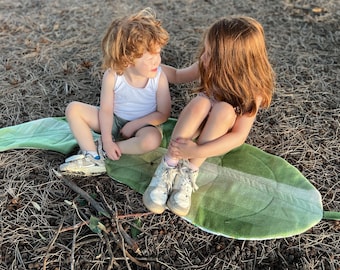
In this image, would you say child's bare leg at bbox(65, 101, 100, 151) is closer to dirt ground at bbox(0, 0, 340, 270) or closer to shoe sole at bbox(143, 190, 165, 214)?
dirt ground at bbox(0, 0, 340, 270)

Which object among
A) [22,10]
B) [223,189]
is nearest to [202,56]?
[223,189]

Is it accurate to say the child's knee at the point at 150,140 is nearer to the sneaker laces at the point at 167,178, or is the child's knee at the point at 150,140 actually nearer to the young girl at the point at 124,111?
the young girl at the point at 124,111

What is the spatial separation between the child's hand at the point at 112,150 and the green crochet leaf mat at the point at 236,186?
77mm

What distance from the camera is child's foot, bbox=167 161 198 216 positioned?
2.13 meters

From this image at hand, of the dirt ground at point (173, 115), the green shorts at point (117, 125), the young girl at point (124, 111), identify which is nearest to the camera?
the dirt ground at point (173, 115)

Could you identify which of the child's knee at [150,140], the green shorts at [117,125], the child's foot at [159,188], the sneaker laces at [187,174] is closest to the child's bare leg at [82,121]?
the green shorts at [117,125]

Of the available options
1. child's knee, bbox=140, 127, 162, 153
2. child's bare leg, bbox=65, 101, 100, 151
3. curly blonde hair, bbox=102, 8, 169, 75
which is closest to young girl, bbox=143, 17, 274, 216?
child's knee, bbox=140, 127, 162, 153

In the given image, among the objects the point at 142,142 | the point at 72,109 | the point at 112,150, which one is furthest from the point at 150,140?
the point at 72,109

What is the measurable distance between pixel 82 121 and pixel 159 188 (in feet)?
1.93

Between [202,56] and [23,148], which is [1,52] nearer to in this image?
[23,148]

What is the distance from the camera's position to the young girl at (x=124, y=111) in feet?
7.36

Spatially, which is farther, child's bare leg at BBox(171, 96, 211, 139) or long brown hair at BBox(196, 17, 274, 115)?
child's bare leg at BBox(171, 96, 211, 139)

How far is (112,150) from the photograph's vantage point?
2377 millimetres

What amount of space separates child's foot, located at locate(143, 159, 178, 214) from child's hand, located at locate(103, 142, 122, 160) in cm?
26
